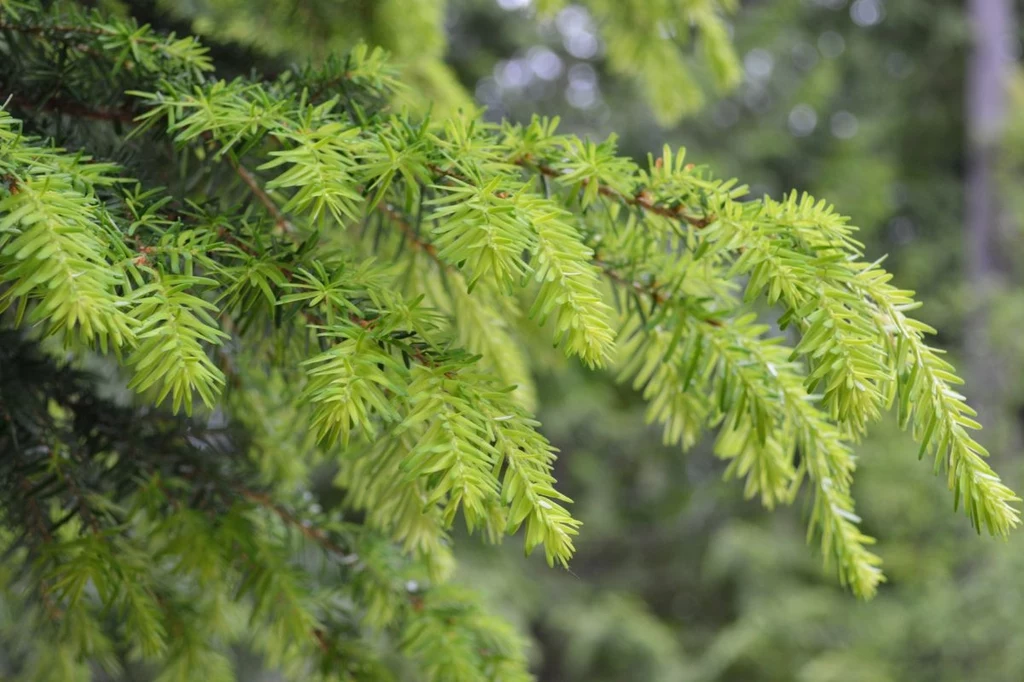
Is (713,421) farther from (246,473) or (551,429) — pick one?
(551,429)

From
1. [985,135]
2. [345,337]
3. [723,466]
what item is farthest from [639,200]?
[985,135]

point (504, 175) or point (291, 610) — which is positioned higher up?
point (504, 175)

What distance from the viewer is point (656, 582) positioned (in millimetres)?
5902

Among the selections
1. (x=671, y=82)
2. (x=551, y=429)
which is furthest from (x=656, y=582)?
(x=671, y=82)

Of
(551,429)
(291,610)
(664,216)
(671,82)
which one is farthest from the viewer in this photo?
(551,429)

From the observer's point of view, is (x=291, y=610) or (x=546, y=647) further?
(x=546, y=647)

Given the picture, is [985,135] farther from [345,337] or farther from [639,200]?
[345,337]

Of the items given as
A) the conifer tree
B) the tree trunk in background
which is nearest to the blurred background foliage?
Result: the tree trunk in background

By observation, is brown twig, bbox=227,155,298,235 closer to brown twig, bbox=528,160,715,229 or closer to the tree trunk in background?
brown twig, bbox=528,160,715,229

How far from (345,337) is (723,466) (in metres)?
5.29

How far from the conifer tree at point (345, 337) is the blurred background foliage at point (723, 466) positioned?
99.6 inches

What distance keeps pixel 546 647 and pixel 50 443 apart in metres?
5.44

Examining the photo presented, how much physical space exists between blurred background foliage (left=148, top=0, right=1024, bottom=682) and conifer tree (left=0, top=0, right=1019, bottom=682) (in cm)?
253

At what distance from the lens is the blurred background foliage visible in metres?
4.04
